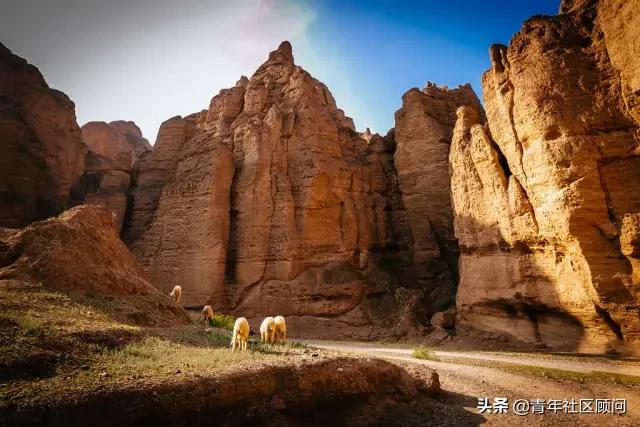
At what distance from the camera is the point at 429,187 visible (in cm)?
3064

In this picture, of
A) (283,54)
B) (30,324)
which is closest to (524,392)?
(30,324)

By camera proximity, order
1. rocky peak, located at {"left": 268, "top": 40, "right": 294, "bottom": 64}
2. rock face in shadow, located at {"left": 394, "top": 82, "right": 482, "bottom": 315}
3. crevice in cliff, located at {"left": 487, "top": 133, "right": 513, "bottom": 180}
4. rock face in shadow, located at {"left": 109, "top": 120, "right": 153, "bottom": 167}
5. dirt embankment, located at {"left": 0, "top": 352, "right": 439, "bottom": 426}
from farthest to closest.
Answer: rock face in shadow, located at {"left": 109, "top": 120, "right": 153, "bottom": 167}, rocky peak, located at {"left": 268, "top": 40, "right": 294, "bottom": 64}, rock face in shadow, located at {"left": 394, "top": 82, "right": 482, "bottom": 315}, crevice in cliff, located at {"left": 487, "top": 133, "right": 513, "bottom": 180}, dirt embankment, located at {"left": 0, "top": 352, "right": 439, "bottom": 426}

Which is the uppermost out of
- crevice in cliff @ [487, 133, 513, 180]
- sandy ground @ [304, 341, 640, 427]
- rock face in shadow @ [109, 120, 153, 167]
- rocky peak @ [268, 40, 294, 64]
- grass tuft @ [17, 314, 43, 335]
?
rock face in shadow @ [109, 120, 153, 167]

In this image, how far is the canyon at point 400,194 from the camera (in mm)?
16312

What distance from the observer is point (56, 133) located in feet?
112

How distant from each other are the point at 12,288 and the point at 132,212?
84.5 ft

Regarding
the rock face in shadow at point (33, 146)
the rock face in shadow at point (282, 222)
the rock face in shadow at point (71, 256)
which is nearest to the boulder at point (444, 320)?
the rock face in shadow at point (282, 222)

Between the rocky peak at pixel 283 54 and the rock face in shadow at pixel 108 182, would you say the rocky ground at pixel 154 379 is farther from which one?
the rocky peak at pixel 283 54

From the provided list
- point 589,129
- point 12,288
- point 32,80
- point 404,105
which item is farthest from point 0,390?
→ point 32,80

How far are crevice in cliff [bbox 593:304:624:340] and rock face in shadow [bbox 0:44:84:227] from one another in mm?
37961

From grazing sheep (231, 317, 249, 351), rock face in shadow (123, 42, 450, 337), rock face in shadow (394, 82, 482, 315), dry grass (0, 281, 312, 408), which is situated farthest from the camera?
rock face in shadow (394, 82, 482, 315)

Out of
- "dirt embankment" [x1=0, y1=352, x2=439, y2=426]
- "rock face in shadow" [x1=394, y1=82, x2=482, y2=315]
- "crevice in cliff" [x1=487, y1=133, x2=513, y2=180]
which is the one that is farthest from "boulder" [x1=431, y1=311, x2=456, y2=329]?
"dirt embankment" [x1=0, y1=352, x2=439, y2=426]

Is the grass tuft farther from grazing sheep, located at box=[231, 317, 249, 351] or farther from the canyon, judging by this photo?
the canyon

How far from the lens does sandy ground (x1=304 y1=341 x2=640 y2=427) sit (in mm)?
8227
